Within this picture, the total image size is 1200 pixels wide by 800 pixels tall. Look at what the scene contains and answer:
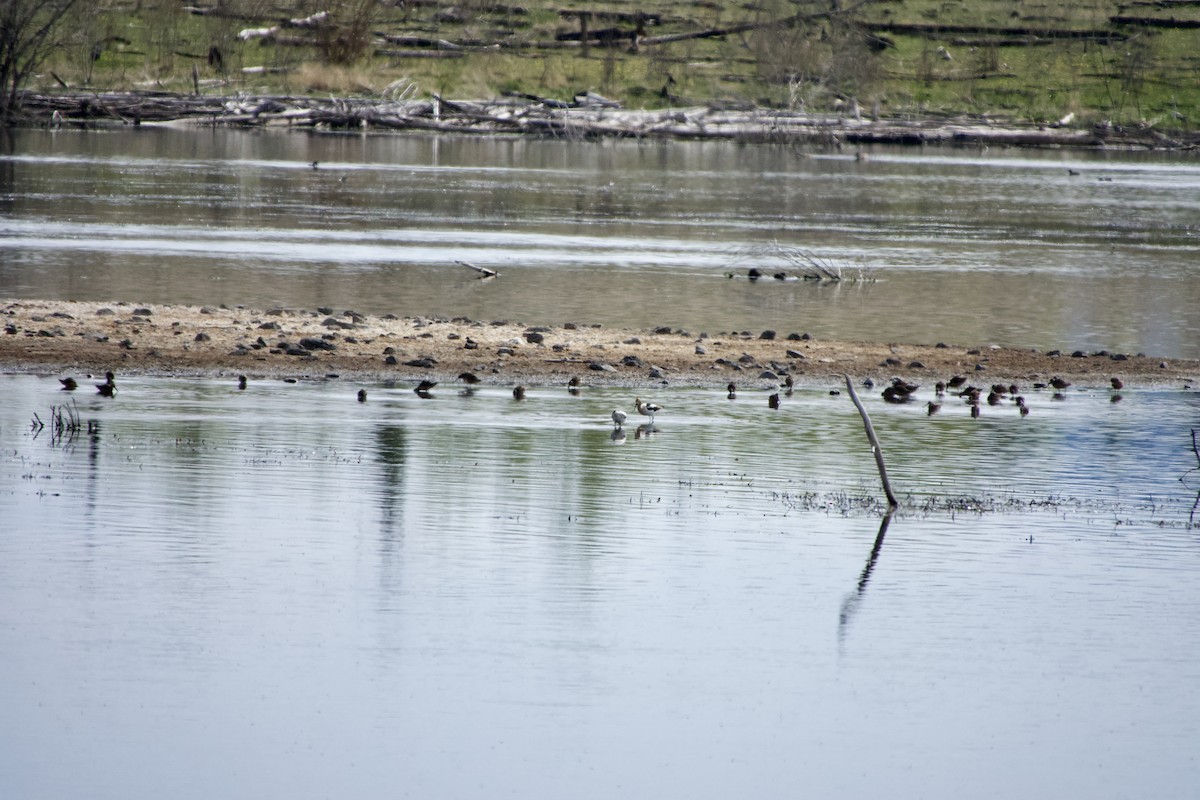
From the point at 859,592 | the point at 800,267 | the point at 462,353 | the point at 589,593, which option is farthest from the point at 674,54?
the point at 589,593

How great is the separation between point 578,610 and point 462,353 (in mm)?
12413

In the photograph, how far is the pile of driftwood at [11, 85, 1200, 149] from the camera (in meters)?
94.1

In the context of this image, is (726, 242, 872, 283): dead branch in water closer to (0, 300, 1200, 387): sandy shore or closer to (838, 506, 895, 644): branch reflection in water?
(0, 300, 1200, 387): sandy shore

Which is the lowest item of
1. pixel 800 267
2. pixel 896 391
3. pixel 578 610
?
pixel 578 610

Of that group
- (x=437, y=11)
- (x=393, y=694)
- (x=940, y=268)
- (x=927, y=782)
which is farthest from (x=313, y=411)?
(x=437, y=11)

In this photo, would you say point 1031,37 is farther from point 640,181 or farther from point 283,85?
point 640,181

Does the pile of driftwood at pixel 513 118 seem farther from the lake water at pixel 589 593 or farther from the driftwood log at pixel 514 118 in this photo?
the lake water at pixel 589 593

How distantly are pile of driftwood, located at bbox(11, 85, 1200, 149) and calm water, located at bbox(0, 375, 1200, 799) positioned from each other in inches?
2977

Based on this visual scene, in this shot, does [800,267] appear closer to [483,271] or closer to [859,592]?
[483,271]

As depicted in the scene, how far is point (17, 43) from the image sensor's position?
3519 inches

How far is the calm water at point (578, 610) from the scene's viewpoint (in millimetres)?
10508

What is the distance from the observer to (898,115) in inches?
4220

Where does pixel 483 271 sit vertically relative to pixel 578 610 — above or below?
above

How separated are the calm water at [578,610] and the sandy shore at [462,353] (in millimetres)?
3123
